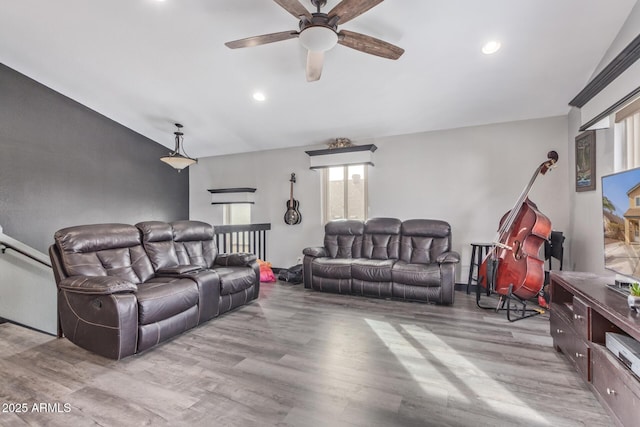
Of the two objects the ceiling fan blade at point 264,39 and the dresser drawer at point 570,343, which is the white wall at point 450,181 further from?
the ceiling fan blade at point 264,39

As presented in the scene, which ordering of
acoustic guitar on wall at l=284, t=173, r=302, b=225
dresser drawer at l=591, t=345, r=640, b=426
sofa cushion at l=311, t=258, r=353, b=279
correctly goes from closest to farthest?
dresser drawer at l=591, t=345, r=640, b=426
sofa cushion at l=311, t=258, r=353, b=279
acoustic guitar on wall at l=284, t=173, r=302, b=225

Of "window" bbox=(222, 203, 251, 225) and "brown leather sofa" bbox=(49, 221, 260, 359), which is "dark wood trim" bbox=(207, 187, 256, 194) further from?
"brown leather sofa" bbox=(49, 221, 260, 359)

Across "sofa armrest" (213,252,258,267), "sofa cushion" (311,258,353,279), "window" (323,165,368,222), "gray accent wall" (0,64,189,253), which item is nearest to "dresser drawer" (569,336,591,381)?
"sofa cushion" (311,258,353,279)

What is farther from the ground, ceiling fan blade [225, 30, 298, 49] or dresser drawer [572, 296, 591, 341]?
ceiling fan blade [225, 30, 298, 49]

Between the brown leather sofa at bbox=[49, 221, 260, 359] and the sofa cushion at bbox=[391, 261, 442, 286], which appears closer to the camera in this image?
the brown leather sofa at bbox=[49, 221, 260, 359]

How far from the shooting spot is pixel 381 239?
4.52m

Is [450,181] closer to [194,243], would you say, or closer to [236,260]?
[236,260]

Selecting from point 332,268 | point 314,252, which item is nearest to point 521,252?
point 332,268

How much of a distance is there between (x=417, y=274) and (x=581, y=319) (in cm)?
184

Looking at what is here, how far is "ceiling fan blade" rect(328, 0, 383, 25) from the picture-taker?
187 cm

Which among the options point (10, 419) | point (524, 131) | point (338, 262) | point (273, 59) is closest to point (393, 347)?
point (338, 262)

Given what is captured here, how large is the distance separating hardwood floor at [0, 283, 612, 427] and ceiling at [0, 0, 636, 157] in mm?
2793

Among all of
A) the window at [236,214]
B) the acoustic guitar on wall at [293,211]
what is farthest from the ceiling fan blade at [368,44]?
the window at [236,214]

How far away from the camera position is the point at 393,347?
2.44m
